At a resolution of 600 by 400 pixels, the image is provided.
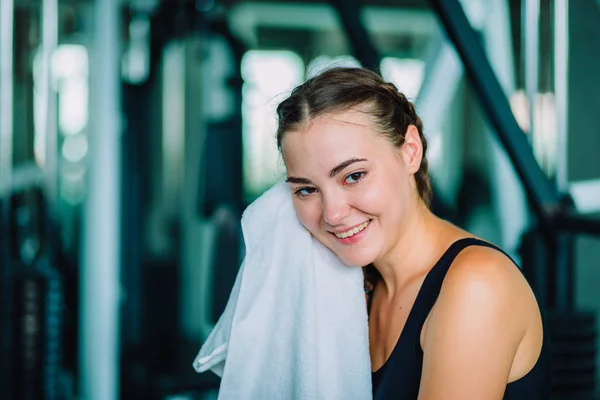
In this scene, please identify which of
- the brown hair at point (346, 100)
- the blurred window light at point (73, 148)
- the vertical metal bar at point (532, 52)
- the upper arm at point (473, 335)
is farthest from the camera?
the blurred window light at point (73, 148)

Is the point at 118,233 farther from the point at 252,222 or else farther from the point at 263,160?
the point at 252,222

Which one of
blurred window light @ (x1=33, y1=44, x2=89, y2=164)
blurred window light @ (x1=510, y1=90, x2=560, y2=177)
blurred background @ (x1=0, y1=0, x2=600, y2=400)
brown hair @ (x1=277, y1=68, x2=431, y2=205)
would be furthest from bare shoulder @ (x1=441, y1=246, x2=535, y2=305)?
blurred window light @ (x1=33, y1=44, x2=89, y2=164)

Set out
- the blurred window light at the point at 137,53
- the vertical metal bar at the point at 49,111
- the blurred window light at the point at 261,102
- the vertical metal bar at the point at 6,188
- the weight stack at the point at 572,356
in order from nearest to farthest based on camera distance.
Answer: the weight stack at the point at 572,356 < the vertical metal bar at the point at 6,188 < the vertical metal bar at the point at 49,111 < the blurred window light at the point at 137,53 < the blurred window light at the point at 261,102

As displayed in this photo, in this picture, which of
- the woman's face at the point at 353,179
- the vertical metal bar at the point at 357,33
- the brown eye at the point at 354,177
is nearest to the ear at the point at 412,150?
the woman's face at the point at 353,179

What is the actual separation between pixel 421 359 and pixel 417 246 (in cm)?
19

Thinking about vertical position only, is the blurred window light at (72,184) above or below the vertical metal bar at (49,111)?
below

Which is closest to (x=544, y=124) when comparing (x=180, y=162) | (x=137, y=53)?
(x=137, y=53)

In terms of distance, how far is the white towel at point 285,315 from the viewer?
3.81ft

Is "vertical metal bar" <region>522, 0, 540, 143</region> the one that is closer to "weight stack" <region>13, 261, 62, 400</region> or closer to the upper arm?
the upper arm

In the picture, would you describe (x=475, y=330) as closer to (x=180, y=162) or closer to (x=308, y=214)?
(x=308, y=214)

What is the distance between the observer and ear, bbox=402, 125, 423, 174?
1.11 metres

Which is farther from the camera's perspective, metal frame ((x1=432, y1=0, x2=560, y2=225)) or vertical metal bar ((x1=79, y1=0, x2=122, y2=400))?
vertical metal bar ((x1=79, y1=0, x2=122, y2=400))

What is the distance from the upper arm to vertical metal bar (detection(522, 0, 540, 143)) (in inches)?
37.5

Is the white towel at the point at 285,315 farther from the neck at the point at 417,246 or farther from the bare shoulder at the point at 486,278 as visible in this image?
the bare shoulder at the point at 486,278
